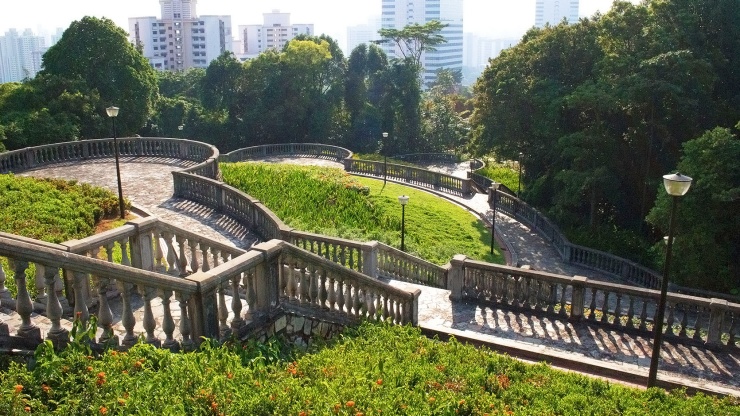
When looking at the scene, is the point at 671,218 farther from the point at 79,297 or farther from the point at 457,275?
the point at 79,297

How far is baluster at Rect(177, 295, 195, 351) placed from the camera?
7.32 meters

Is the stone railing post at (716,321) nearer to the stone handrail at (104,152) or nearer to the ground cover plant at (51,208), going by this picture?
the ground cover plant at (51,208)

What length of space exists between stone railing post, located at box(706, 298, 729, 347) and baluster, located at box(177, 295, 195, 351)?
9686mm

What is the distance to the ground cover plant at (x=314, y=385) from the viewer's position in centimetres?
580

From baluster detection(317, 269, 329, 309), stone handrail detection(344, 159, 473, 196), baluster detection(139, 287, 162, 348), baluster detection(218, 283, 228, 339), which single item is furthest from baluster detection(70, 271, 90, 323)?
stone handrail detection(344, 159, 473, 196)

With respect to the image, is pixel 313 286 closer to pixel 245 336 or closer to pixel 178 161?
pixel 245 336

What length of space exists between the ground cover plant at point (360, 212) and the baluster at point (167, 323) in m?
11.4

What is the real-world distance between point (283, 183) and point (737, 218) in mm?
16603

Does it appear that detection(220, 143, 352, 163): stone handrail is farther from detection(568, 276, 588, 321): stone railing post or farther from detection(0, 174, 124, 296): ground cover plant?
detection(568, 276, 588, 321): stone railing post

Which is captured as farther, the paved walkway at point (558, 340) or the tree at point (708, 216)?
the tree at point (708, 216)

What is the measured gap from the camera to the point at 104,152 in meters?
28.6

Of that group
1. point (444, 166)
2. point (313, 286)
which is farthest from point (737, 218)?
point (444, 166)

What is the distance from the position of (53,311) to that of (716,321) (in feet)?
37.0

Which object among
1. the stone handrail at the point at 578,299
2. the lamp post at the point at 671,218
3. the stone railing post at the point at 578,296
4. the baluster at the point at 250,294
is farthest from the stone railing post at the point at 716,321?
the baluster at the point at 250,294
